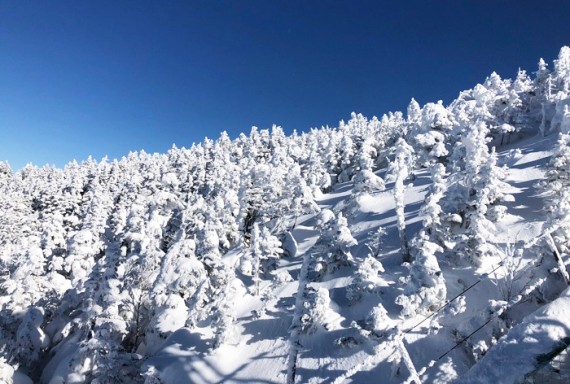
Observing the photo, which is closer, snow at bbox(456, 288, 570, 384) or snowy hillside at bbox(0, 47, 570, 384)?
snow at bbox(456, 288, 570, 384)

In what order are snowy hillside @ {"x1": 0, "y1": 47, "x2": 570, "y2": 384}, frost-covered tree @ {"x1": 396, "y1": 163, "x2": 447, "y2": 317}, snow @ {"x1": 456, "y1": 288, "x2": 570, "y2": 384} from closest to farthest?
snow @ {"x1": 456, "y1": 288, "x2": 570, "y2": 384} < snowy hillside @ {"x1": 0, "y1": 47, "x2": 570, "y2": 384} < frost-covered tree @ {"x1": 396, "y1": 163, "x2": 447, "y2": 317}

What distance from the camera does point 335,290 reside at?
88.1 ft

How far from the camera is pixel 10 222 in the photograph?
246ft

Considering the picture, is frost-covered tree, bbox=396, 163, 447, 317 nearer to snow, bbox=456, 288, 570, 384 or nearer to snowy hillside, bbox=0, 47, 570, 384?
snowy hillside, bbox=0, 47, 570, 384

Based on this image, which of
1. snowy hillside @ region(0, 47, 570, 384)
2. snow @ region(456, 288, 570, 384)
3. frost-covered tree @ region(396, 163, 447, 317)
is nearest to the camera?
snow @ region(456, 288, 570, 384)

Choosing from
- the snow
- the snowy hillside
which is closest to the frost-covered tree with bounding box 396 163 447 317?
the snowy hillside

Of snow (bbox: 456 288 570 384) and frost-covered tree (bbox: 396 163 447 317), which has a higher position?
snow (bbox: 456 288 570 384)

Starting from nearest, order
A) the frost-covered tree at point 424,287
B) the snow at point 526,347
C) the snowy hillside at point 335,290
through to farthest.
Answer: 1. the snow at point 526,347
2. the snowy hillside at point 335,290
3. the frost-covered tree at point 424,287

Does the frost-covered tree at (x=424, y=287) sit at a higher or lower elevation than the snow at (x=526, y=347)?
lower

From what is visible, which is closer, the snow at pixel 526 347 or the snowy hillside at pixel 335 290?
the snow at pixel 526 347

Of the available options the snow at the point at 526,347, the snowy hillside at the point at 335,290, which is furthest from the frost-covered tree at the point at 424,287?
the snow at the point at 526,347

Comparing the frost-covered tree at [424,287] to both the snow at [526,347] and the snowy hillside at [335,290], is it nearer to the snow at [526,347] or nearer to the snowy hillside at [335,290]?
the snowy hillside at [335,290]

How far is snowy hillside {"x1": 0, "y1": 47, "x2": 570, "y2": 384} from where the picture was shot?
16281 millimetres

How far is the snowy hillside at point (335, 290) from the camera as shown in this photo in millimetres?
16281
